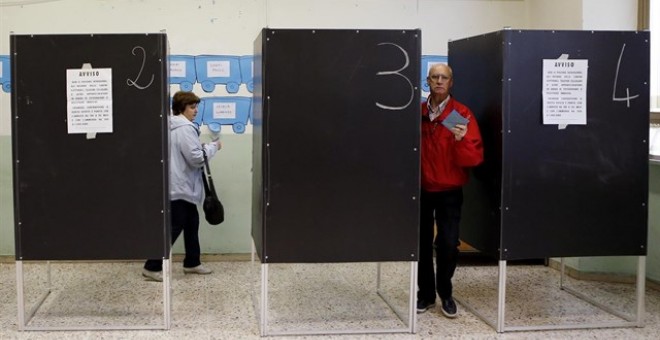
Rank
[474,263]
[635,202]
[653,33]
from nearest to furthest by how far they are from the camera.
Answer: [635,202]
[653,33]
[474,263]

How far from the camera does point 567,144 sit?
3.52 meters

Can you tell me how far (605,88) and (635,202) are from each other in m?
0.60

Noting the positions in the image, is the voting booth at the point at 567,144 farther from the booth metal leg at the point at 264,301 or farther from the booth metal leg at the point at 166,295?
the booth metal leg at the point at 166,295

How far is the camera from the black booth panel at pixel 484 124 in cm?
353

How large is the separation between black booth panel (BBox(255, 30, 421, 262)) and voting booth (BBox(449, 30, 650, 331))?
44 cm

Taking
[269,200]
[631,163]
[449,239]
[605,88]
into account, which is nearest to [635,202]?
[631,163]

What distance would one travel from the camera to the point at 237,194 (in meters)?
5.18

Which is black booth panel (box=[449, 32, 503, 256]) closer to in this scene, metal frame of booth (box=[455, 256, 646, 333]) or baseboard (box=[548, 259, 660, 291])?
metal frame of booth (box=[455, 256, 646, 333])

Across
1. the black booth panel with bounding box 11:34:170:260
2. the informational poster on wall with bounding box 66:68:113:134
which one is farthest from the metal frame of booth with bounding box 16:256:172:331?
the informational poster on wall with bounding box 66:68:113:134

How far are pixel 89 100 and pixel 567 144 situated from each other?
2361mm

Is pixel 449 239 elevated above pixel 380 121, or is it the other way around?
pixel 380 121

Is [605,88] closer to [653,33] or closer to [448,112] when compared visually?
[448,112]

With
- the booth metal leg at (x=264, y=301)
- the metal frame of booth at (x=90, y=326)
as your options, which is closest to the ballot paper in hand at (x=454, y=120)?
the booth metal leg at (x=264, y=301)

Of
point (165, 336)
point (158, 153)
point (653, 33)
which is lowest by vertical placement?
point (165, 336)
